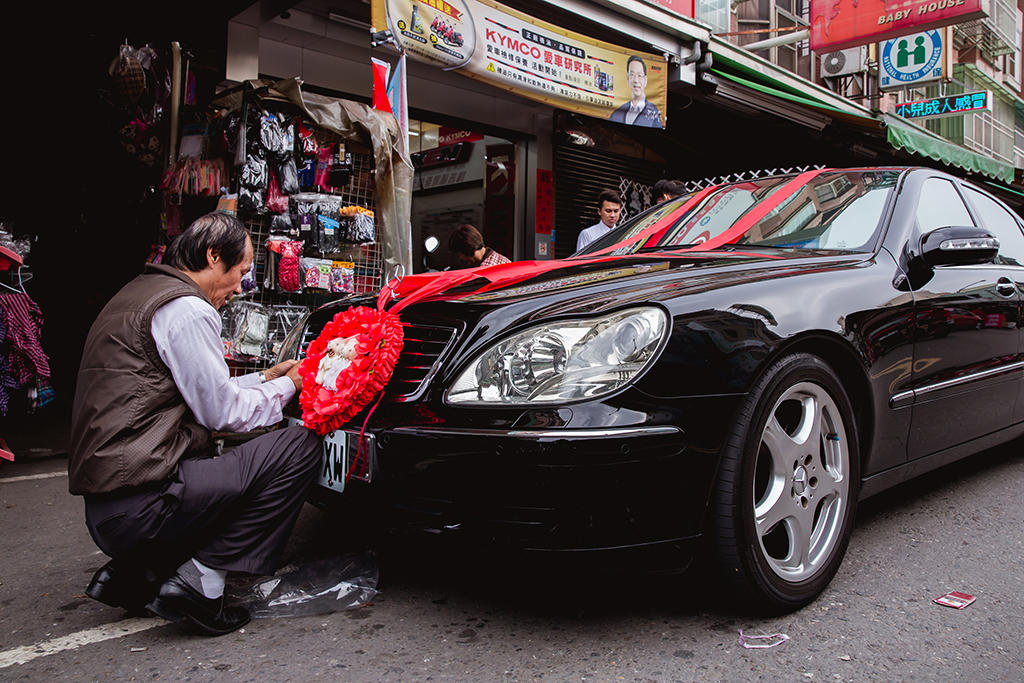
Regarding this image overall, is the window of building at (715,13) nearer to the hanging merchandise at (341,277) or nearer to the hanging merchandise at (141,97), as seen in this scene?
the hanging merchandise at (341,277)

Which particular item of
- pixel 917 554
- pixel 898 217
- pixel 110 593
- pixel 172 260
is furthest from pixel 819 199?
pixel 110 593

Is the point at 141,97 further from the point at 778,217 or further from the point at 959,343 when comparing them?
the point at 959,343

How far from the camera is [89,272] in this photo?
7441 millimetres

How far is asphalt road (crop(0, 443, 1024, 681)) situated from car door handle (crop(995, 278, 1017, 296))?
3.39ft

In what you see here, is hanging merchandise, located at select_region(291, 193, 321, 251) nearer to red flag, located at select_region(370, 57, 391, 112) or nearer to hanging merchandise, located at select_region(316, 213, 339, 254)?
hanging merchandise, located at select_region(316, 213, 339, 254)

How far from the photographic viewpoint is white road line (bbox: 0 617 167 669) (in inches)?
76.7

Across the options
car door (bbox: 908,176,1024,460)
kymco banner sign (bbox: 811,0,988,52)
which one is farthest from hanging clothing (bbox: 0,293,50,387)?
kymco banner sign (bbox: 811,0,988,52)

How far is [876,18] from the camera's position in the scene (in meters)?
9.79

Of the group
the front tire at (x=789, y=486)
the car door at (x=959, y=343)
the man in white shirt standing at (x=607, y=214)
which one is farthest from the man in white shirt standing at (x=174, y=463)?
the man in white shirt standing at (x=607, y=214)

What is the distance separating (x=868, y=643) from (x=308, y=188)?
14.3 ft

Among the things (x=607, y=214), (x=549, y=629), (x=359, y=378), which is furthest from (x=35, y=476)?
(x=607, y=214)

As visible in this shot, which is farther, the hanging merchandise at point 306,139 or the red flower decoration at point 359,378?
the hanging merchandise at point 306,139

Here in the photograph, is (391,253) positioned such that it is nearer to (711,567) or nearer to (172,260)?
(172,260)

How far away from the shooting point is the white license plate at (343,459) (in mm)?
1985
